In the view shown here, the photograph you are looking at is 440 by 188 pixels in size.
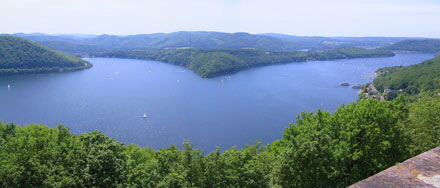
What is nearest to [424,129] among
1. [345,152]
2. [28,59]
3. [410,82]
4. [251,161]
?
[345,152]

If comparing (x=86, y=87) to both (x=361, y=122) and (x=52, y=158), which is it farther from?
(x=361, y=122)

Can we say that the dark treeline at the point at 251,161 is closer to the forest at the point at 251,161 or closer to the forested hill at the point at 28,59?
the forest at the point at 251,161

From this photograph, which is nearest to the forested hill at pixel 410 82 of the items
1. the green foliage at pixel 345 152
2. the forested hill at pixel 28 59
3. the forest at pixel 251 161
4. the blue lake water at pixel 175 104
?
the blue lake water at pixel 175 104

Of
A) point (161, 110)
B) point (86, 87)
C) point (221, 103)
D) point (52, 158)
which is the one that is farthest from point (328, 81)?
point (52, 158)

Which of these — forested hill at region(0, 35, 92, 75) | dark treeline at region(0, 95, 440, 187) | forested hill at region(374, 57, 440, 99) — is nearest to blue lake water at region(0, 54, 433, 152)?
forested hill at region(374, 57, 440, 99)

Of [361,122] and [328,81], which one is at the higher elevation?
[361,122]

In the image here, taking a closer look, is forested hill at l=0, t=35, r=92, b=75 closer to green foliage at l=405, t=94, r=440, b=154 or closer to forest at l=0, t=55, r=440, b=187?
forest at l=0, t=55, r=440, b=187

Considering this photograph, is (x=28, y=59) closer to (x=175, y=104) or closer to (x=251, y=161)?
(x=175, y=104)
